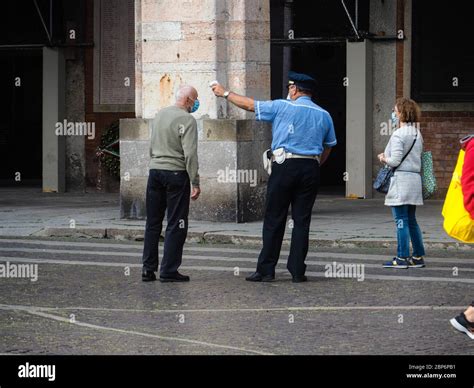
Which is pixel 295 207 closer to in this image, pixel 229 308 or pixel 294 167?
pixel 294 167

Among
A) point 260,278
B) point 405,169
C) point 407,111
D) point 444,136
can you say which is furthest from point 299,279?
point 444,136

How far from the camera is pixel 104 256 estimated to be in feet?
50.4

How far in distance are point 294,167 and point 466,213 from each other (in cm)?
431

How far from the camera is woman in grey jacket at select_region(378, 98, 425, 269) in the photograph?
554 inches

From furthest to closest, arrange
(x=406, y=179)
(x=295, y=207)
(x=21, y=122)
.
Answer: (x=21, y=122) < (x=406, y=179) < (x=295, y=207)

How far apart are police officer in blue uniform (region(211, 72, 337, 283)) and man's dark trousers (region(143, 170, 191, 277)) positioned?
30.3 inches

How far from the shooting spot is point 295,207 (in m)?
13.2

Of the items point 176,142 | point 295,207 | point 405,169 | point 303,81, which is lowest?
point 295,207

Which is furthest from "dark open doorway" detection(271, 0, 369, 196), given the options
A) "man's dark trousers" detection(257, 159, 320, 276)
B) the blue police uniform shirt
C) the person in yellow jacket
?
the person in yellow jacket

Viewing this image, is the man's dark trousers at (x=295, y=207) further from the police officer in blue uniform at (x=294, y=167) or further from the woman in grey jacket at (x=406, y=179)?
the woman in grey jacket at (x=406, y=179)

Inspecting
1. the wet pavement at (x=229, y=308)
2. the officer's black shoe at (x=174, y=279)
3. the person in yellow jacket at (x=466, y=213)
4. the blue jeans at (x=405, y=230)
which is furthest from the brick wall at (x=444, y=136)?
the person in yellow jacket at (x=466, y=213)

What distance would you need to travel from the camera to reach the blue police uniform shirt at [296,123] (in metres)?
12.9

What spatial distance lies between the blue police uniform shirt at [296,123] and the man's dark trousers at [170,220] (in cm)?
99

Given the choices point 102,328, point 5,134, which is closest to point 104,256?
point 102,328
